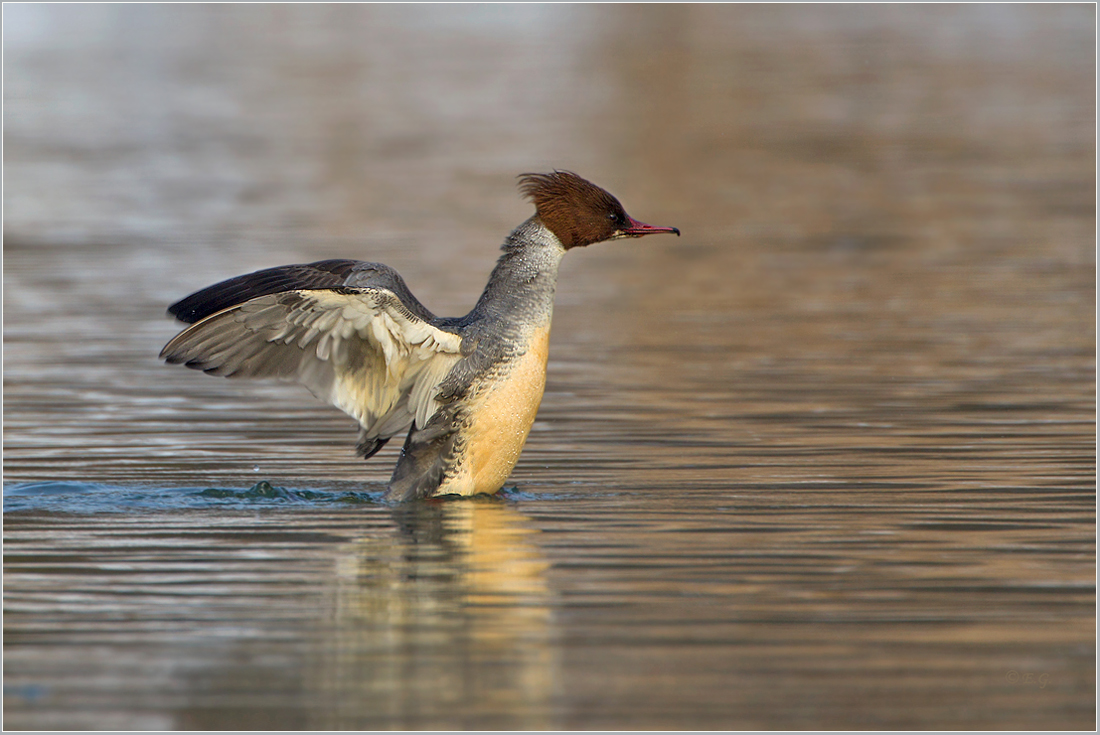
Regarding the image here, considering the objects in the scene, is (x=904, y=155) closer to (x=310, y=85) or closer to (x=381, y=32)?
(x=310, y=85)

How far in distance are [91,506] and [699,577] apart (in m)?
3.53

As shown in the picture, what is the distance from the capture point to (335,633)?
670cm

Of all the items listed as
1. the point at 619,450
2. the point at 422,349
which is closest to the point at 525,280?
the point at 422,349

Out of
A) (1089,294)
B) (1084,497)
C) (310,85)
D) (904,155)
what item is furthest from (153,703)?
(310,85)

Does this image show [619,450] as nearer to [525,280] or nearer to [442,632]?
[525,280]

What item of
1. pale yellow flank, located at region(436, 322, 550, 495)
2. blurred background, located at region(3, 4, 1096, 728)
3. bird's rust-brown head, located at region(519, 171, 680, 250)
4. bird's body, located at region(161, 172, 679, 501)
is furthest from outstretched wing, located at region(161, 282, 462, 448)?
bird's rust-brown head, located at region(519, 171, 680, 250)

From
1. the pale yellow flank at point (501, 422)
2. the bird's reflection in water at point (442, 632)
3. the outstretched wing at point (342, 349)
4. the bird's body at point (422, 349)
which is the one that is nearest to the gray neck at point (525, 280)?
the bird's body at point (422, 349)

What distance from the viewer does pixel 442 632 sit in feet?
21.9

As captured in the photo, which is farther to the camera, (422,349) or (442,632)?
(422,349)

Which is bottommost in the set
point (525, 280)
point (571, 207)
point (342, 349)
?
point (342, 349)

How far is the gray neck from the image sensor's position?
9.48 m

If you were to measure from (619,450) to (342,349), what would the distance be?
87.0 inches

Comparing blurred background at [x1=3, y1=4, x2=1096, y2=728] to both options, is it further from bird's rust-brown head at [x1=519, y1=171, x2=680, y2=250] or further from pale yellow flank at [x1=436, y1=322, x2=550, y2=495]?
bird's rust-brown head at [x1=519, y1=171, x2=680, y2=250]

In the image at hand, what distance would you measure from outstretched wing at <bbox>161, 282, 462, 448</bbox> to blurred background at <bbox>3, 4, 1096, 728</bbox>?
588 mm
